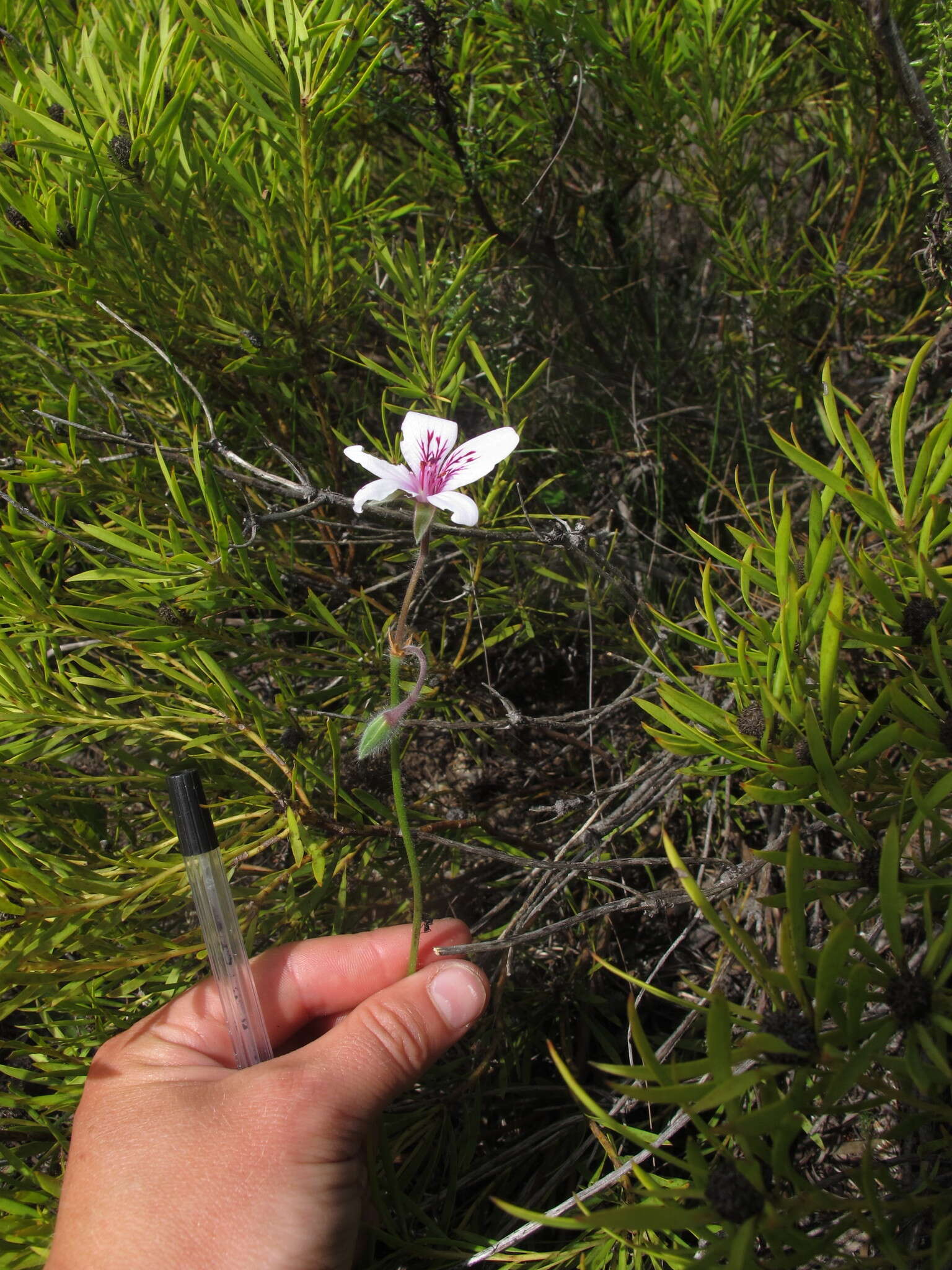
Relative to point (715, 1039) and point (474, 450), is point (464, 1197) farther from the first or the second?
point (474, 450)

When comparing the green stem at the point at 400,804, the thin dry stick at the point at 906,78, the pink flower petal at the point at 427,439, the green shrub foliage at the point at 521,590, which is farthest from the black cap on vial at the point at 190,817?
the thin dry stick at the point at 906,78

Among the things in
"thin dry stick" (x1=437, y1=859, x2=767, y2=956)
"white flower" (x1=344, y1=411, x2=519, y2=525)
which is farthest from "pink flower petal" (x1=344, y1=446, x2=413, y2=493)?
"thin dry stick" (x1=437, y1=859, x2=767, y2=956)

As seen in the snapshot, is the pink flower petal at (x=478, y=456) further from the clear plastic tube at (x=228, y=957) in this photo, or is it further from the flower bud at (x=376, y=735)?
the clear plastic tube at (x=228, y=957)

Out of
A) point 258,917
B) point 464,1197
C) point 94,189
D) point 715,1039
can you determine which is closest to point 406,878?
point 258,917

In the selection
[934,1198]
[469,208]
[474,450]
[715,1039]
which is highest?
[469,208]

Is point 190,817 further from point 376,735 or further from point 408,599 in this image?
point 408,599
